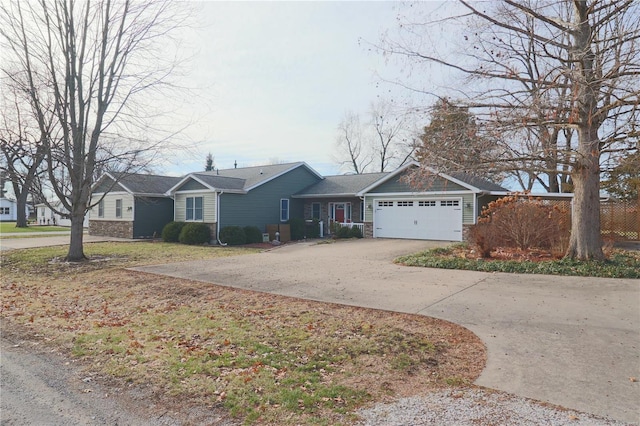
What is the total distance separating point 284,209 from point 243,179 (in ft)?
9.79

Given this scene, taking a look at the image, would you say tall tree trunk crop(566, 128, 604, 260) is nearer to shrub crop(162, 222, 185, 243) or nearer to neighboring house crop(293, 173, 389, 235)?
neighboring house crop(293, 173, 389, 235)

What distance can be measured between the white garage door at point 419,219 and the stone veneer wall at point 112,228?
14585mm

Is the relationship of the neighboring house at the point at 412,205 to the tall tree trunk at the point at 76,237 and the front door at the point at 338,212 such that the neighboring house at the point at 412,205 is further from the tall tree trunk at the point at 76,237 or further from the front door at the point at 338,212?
the tall tree trunk at the point at 76,237

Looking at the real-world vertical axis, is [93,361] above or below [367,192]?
below

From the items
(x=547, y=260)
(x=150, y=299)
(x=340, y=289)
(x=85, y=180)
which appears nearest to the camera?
(x=150, y=299)

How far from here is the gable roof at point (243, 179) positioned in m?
21.3

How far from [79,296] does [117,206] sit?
19.0 meters

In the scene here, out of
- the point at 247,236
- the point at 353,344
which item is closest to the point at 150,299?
the point at 353,344

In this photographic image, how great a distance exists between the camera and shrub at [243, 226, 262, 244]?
21062 mm

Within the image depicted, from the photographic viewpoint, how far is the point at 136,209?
79.7 ft

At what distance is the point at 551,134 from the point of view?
37.1 ft

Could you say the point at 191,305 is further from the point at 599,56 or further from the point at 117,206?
the point at 117,206

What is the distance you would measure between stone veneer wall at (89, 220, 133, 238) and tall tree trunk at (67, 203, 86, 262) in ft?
32.8

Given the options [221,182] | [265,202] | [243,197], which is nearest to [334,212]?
[265,202]
